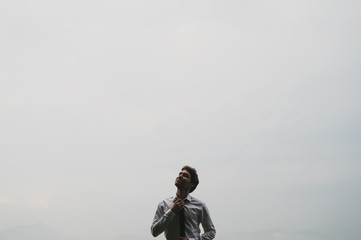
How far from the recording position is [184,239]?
3.72 metres

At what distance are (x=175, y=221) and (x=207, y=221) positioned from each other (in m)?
0.43

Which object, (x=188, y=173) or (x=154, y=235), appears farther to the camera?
(x=188, y=173)

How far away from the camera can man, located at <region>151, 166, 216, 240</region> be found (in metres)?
3.76

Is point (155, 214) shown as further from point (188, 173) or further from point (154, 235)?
point (188, 173)

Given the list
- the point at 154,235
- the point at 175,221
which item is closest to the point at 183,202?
the point at 175,221

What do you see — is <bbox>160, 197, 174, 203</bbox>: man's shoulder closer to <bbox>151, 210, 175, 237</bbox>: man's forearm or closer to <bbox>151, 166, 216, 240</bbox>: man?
<bbox>151, 166, 216, 240</bbox>: man

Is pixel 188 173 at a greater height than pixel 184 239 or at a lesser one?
greater

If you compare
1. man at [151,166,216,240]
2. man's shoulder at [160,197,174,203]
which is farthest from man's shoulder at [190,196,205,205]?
man's shoulder at [160,197,174,203]

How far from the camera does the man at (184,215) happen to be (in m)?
3.76

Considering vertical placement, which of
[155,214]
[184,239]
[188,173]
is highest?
[188,173]

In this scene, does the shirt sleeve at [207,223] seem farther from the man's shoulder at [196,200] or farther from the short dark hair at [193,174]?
the short dark hair at [193,174]

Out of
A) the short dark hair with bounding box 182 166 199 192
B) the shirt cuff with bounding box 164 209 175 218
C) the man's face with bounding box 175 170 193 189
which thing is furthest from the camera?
the short dark hair with bounding box 182 166 199 192

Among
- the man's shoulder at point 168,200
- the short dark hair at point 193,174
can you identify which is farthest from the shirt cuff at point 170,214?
the short dark hair at point 193,174

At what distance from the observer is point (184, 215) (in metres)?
3.88
